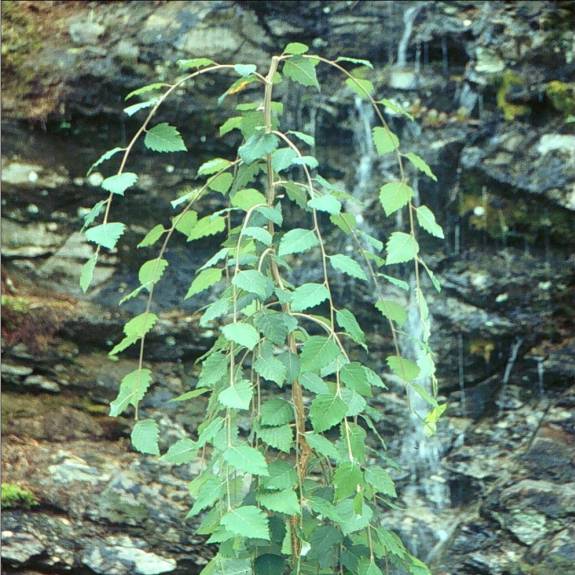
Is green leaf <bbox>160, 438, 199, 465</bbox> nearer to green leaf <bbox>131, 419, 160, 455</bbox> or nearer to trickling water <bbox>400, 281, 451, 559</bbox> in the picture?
green leaf <bbox>131, 419, 160, 455</bbox>

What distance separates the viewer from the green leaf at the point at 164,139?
1594mm

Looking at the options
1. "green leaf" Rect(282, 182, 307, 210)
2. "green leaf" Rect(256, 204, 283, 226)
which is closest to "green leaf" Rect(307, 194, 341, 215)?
"green leaf" Rect(256, 204, 283, 226)

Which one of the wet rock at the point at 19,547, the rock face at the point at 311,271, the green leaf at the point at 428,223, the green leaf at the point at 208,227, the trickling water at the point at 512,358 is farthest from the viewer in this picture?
the trickling water at the point at 512,358

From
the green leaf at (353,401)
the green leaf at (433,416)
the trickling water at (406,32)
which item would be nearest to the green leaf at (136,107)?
the green leaf at (353,401)

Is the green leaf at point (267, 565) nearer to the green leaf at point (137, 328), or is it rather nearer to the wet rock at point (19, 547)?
the green leaf at point (137, 328)

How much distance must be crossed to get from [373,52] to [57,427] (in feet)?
6.60

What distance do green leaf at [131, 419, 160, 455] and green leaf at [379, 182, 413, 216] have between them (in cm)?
59

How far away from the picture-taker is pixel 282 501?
1.55 m

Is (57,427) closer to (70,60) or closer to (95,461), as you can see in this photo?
(95,461)

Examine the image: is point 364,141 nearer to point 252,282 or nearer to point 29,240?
point 29,240

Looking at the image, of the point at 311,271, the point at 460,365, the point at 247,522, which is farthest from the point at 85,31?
the point at 247,522

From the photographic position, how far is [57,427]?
3.28 meters

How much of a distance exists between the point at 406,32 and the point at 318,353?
8.22ft

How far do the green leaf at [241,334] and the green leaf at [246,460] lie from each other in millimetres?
180
